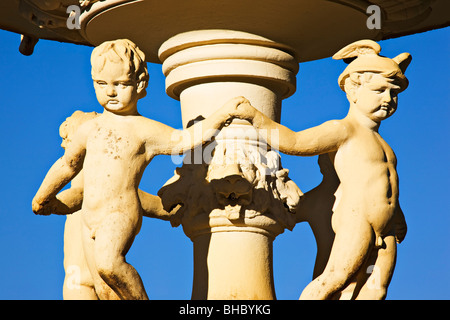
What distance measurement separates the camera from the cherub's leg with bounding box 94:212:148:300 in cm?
804

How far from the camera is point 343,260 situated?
328 inches

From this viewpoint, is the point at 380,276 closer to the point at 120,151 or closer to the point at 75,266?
the point at 120,151

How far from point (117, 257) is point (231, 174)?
1.01 meters

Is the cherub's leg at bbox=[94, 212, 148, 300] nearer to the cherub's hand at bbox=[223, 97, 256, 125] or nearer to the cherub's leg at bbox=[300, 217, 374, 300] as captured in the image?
the cherub's hand at bbox=[223, 97, 256, 125]

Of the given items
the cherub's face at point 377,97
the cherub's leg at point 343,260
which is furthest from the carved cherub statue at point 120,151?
the cherub's leg at point 343,260

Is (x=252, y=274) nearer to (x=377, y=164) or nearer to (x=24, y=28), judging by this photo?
(x=377, y=164)

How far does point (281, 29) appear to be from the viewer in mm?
8938

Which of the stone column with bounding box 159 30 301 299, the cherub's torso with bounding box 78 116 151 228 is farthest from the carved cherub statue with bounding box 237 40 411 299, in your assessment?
the cherub's torso with bounding box 78 116 151 228

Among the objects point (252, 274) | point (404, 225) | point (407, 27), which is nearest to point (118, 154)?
point (252, 274)

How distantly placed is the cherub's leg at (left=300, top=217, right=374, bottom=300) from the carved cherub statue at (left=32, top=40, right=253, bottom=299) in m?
1.07

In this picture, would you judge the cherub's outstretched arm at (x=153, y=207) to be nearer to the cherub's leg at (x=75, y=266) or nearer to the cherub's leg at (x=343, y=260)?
the cherub's leg at (x=75, y=266)

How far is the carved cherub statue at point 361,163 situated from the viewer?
8.34 metres

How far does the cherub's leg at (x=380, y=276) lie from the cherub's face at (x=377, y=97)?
83cm

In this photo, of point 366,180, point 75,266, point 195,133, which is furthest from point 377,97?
point 75,266
